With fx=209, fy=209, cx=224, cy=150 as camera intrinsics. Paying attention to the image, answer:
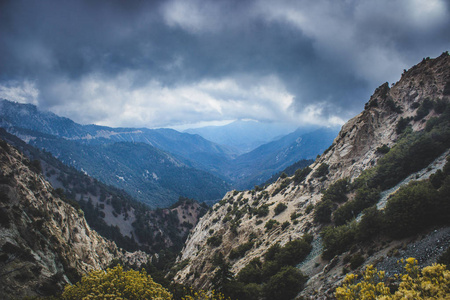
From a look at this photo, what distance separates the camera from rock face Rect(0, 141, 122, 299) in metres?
27.1

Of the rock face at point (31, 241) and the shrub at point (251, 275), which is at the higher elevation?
the rock face at point (31, 241)

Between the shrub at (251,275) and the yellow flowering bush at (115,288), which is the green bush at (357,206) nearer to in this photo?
the shrub at (251,275)

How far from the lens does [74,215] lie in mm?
68938

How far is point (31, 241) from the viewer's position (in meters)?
34.9

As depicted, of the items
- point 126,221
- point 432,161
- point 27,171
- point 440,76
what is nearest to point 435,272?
point 432,161

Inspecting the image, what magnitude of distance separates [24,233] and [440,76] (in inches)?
3466

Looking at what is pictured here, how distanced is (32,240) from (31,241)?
415mm

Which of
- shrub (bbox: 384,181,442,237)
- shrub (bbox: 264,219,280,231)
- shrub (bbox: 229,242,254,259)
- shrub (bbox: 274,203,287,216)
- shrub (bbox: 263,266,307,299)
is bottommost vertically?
shrub (bbox: 229,242,254,259)

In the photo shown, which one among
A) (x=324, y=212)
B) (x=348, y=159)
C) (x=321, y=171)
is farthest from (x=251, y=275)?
(x=348, y=159)

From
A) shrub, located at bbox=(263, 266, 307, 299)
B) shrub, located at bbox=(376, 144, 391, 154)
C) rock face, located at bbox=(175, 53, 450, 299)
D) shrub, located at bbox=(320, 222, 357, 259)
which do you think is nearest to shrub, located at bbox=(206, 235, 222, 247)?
rock face, located at bbox=(175, 53, 450, 299)

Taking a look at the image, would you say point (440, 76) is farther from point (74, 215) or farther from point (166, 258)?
point (166, 258)

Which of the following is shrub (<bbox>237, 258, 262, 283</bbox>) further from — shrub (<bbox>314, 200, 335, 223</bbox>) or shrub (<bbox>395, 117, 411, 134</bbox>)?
shrub (<bbox>395, 117, 411, 134</bbox>)

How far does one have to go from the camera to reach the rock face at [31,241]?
2714 cm

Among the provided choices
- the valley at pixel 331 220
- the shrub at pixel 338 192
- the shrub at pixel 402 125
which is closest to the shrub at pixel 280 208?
the valley at pixel 331 220
